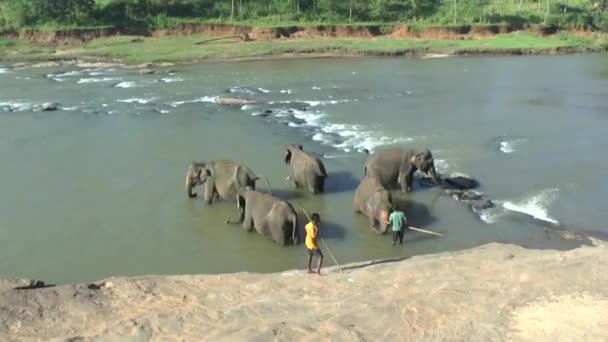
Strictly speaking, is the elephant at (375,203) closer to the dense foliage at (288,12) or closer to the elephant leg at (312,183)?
the elephant leg at (312,183)

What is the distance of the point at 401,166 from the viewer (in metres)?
14.8

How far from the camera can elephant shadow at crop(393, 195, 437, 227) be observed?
13023 mm

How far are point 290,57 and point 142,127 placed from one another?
22207 millimetres

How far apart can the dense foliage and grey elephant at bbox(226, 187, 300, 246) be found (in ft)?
141

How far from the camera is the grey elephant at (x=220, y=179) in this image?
13.7 metres

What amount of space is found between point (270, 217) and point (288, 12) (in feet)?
156

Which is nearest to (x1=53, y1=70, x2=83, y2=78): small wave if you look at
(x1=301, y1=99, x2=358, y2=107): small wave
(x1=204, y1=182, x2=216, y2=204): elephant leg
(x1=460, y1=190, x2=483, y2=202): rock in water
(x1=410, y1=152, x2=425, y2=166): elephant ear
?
(x1=301, y1=99, x2=358, y2=107): small wave

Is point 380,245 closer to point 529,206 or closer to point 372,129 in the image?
point 529,206

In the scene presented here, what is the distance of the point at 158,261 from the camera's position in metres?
11.5

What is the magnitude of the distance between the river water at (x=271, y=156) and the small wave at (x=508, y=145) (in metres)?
0.06

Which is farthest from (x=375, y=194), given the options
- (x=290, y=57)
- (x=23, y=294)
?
(x=290, y=57)

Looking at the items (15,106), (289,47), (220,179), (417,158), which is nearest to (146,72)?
(15,106)

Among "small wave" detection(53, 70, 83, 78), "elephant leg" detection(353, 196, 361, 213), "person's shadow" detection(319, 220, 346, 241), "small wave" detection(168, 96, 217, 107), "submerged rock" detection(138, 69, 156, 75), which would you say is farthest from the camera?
"small wave" detection(53, 70, 83, 78)

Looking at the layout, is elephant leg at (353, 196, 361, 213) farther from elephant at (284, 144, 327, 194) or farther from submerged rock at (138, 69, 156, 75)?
submerged rock at (138, 69, 156, 75)
